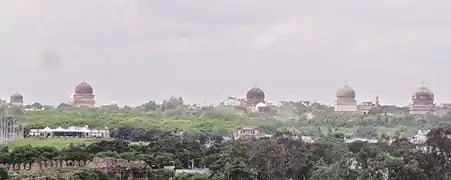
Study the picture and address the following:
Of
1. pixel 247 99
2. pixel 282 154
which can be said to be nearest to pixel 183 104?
pixel 247 99

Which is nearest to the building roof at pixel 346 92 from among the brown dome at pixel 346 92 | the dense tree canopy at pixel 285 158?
the brown dome at pixel 346 92

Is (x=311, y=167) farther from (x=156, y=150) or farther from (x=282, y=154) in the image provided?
(x=156, y=150)

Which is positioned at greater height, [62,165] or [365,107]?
[365,107]

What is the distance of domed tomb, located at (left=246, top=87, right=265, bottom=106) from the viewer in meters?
142

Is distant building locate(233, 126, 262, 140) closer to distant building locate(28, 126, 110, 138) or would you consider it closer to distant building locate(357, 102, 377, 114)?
distant building locate(28, 126, 110, 138)

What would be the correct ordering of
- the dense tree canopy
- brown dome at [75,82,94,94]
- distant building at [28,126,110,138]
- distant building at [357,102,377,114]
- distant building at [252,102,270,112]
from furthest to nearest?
brown dome at [75,82,94,94], distant building at [357,102,377,114], distant building at [252,102,270,112], distant building at [28,126,110,138], the dense tree canopy

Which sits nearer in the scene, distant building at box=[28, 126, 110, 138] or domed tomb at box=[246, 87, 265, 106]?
distant building at box=[28, 126, 110, 138]

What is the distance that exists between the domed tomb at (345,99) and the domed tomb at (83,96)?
3693 cm

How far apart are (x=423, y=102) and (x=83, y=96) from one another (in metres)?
50.7

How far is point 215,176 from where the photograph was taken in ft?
140

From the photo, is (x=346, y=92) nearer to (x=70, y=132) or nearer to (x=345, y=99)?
(x=345, y=99)

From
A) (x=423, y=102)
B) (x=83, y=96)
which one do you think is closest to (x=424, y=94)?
(x=423, y=102)

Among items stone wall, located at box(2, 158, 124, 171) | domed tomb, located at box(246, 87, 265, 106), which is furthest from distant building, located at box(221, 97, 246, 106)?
stone wall, located at box(2, 158, 124, 171)

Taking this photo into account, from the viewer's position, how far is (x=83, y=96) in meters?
140
